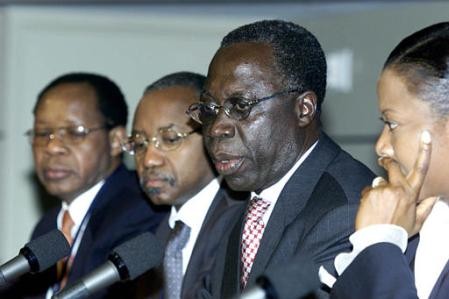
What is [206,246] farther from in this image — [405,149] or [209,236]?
[405,149]

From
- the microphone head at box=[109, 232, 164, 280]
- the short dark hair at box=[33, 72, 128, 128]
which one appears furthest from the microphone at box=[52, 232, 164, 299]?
the short dark hair at box=[33, 72, 128, 128]

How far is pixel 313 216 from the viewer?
8.79ft

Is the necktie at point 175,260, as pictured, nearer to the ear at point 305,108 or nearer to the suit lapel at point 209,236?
the suit lapel at point 209,236

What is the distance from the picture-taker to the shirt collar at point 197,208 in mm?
3541

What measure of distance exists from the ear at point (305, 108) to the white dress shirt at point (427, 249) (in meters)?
0.50

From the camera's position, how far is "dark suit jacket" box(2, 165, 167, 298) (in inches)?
144

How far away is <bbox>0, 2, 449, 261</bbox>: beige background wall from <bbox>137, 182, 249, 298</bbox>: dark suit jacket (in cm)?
179

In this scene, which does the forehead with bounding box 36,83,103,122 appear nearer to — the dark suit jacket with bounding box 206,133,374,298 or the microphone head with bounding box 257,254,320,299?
the dark suit jacket with bounding box 206,133,374,298

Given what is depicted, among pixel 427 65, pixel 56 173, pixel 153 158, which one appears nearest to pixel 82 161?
pixel 56 173

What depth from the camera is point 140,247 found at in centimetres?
243

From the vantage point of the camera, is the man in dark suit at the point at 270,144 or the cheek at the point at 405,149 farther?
the man in dark suit at the point at 270,144

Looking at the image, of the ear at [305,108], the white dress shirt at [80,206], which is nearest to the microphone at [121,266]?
the ear at [305,108]

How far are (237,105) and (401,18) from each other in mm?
2385

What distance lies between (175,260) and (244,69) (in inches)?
36.6
